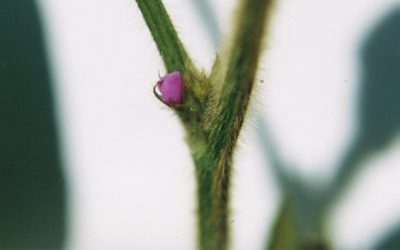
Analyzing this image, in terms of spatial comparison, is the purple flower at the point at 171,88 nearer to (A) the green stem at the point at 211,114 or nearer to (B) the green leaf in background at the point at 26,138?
(A) the green stem at the point at 211,114

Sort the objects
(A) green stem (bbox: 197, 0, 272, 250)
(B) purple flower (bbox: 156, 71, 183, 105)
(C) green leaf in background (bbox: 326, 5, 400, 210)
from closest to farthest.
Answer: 1. (A) green stem (bbox: 197, 0, 272, 250)
2. (B) purple flower (bbox: 156, 71, 183, 105)
3. (C) green leaf in background (bbox: 326, 5, 400, 210)

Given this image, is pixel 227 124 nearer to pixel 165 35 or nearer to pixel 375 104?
pixel 165 35

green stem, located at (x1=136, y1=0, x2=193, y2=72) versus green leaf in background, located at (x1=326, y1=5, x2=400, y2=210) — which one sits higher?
green stem, located at (x1=136, y1=0, x2=193, y2=72)

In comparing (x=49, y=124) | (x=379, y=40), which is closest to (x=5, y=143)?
(x=49, y=124)

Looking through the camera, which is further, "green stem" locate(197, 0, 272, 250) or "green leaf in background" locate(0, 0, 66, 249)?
"green leaf in background" locate(0, 0, 66, 249)

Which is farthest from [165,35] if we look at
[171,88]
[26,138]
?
[26,138]

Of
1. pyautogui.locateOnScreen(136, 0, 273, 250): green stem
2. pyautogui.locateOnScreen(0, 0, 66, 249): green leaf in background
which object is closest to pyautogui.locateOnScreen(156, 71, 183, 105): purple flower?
pyautogui.locateOnScreen(136, 0, 273, 250): green stem

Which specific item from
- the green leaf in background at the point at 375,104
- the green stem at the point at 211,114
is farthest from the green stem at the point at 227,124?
the green leaf in background at the point at 375,104

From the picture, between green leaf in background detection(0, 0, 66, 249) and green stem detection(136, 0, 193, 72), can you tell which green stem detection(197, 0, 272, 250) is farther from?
green leaf in background detection(0, 0, 66, 249)
